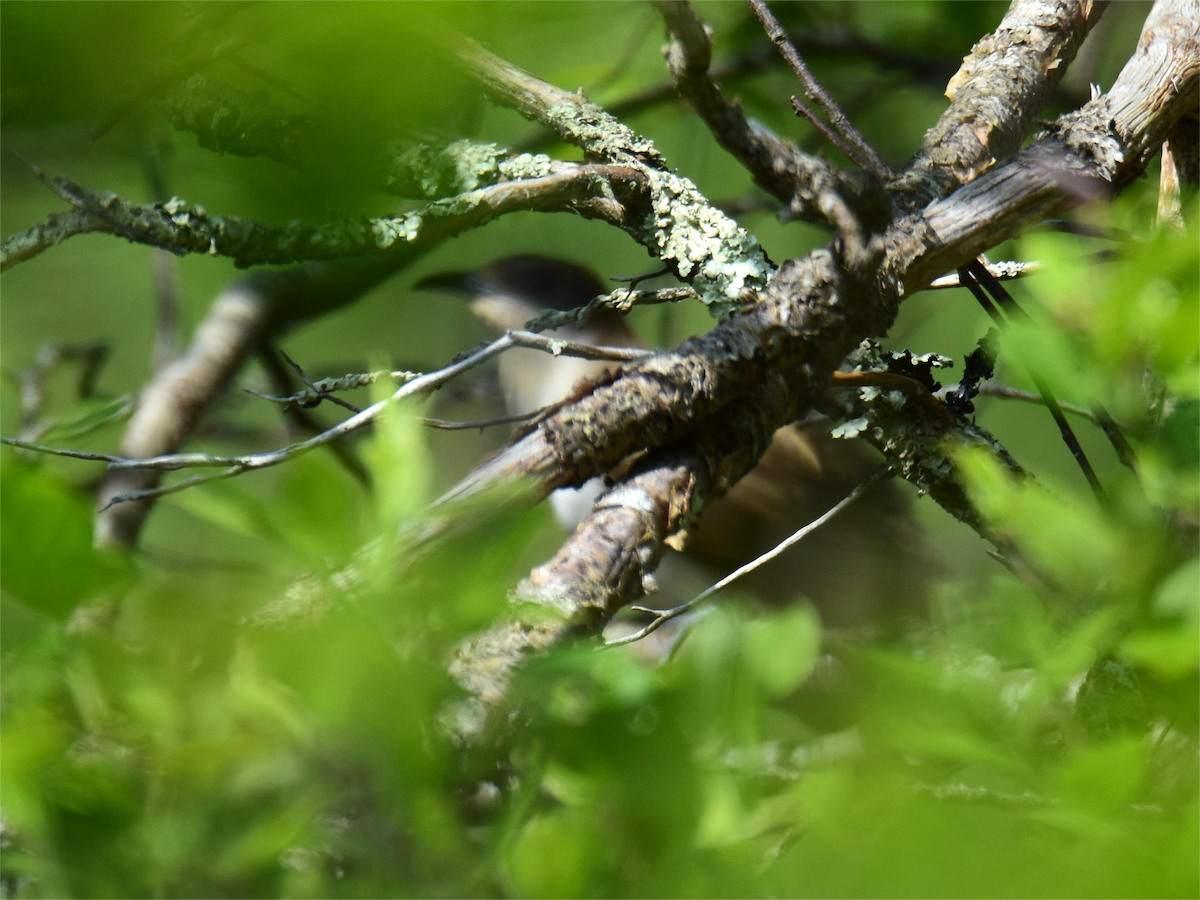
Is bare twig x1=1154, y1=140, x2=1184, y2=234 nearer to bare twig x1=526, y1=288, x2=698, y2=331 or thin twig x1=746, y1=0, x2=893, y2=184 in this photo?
thin twig x1=746, y1=0, x2=893, y2=184

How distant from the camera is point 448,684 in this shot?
412mm

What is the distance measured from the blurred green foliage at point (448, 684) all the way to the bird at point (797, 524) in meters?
2.06

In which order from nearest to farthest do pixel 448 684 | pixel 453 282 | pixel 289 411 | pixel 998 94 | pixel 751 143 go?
pixel 448 684, pixel 751 143, pixel 998 94, pixel 289 411, pixel 453 282

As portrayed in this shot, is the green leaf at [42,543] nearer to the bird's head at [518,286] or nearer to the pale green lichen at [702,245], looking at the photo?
the pale green lichen at [702,245]

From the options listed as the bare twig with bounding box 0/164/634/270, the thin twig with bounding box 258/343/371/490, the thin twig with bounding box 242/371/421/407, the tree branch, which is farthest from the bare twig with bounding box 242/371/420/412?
the thin twig with bounding box 258/343/371/490

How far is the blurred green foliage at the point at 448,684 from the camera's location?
0.39 m

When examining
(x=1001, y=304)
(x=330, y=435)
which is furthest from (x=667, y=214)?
(x=330, y=435)

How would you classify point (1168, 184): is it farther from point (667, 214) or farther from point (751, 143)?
point (751, 143)

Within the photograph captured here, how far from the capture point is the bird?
2.77m

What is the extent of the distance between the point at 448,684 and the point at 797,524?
2634 mm

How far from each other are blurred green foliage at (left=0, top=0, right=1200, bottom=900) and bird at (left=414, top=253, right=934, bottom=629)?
206 centimetres

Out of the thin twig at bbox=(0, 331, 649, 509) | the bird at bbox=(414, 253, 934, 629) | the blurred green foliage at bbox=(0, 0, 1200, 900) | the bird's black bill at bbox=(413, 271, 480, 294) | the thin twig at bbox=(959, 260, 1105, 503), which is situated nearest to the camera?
the blurred green foliage at bbox=(0, 0, 1200, 900)

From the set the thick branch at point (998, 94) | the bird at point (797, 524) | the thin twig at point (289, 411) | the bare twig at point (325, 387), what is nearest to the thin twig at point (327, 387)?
the bare twig at point (325, 387)

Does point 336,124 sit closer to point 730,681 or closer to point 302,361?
point 730,681
